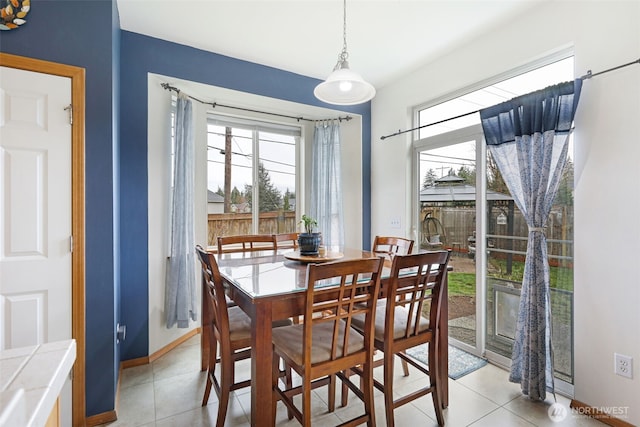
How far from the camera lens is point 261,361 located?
1.42 meters

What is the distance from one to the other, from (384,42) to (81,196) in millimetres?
2501

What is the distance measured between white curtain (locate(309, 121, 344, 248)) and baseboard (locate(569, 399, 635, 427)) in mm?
2306

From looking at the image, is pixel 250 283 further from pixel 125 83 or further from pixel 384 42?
pixel 384 42

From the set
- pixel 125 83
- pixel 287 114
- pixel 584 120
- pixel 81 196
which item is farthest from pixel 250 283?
pixel 287 114

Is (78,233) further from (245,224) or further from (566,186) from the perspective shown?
(566,186)

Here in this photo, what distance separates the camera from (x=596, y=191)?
183 cm

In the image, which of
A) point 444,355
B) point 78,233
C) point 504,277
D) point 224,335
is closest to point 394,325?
point 444,355

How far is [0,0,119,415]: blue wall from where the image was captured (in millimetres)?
1704

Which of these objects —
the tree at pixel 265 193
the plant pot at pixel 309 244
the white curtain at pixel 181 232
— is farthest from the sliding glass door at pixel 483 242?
the white curtain at pixel 181 232

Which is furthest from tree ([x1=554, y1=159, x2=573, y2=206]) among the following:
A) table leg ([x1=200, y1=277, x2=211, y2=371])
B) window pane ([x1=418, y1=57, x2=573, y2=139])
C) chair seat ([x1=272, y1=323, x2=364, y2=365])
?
table leg ([x1=200, y1=277, x2=211, y2=371])

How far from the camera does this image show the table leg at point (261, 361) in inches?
55.7

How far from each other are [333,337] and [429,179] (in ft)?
7.05

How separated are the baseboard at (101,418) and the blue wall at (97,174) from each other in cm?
3

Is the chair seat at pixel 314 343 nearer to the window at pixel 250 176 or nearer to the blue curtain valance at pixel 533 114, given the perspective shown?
the blue curtain valance at pixel 533 114
